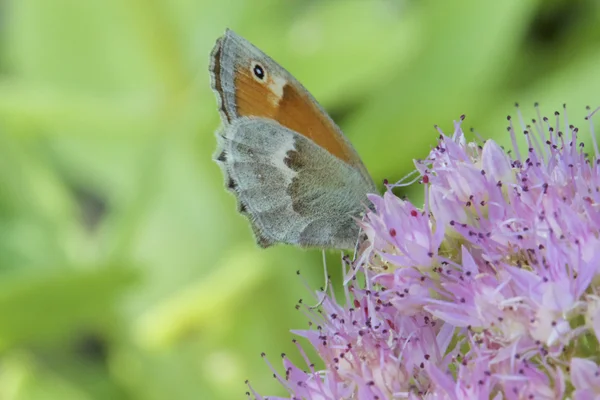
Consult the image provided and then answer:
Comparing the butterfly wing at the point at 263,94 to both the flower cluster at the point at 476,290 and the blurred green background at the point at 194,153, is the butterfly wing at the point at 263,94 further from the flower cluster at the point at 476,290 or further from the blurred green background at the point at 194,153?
the blurred green background at the point at 194,153

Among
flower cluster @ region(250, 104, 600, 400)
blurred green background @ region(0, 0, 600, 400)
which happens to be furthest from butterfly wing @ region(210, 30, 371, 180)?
blurred green background @ region(0, 0, 600, 400)

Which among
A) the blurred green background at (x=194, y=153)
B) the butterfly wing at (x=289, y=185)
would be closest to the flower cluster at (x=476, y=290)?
the butterfly wing at (x=289, y=185)

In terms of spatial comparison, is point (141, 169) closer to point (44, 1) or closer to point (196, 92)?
point (196, 92)

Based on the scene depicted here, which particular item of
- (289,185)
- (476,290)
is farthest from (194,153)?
(476,290)

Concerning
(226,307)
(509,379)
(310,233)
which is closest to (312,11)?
(226,307)

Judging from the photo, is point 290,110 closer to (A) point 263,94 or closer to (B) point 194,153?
(A) point 263,94

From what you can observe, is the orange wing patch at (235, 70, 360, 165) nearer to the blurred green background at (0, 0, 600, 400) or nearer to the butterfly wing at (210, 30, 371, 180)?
the butterfly wing at (210, 30, 371, 180)

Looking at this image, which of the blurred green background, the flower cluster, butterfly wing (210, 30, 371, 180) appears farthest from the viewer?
the blurred green background
